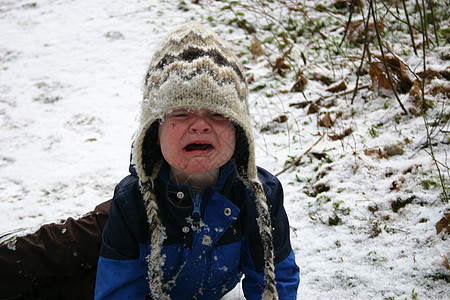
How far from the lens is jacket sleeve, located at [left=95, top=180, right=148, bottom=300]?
5.35 feet

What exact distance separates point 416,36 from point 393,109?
5.03ft

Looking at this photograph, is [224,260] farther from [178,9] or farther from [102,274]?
[178,9]

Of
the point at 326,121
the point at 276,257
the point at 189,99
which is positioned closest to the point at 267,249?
the point at 276,257

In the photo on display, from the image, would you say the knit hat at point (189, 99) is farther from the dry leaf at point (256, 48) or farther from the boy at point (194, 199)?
the dry leaf at point (256, 48)

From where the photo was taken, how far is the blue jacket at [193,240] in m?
1.64

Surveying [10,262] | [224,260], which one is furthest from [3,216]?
[224,260]

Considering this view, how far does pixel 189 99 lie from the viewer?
57.9 inches

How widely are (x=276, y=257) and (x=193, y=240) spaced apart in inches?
15.4

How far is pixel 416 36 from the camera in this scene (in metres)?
4.18

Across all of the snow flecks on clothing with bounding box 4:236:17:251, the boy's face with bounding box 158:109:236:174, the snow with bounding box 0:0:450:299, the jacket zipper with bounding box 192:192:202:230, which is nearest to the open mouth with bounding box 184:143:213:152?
the boy's face with bounding box 158:109:236:174

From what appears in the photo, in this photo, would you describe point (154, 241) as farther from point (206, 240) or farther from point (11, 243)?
point (11, 243)

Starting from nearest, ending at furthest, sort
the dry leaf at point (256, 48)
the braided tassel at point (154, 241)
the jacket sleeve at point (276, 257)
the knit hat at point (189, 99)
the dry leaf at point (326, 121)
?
the knit hat at point (189, 99)
the braided tassel at point (154, 241)
the jacket sleeve at point (276, 257)
the dry leaf at point (326, 121)
the dry leaf at point (256, 48)

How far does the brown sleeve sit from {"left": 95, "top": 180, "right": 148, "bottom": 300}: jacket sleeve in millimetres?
450

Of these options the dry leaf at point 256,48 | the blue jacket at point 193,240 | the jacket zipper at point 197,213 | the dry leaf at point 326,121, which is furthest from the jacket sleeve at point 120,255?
the dry leaf at point 256,48
